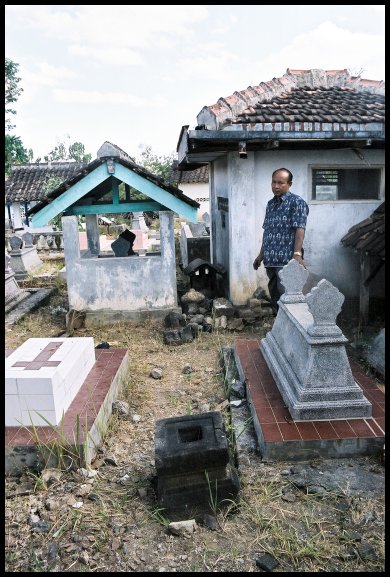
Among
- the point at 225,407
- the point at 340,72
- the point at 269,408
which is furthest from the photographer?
the point at 340,72

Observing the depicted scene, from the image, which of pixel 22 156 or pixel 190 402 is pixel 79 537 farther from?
pixel 22 156

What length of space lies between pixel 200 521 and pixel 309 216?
225 inches

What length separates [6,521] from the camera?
118 inches

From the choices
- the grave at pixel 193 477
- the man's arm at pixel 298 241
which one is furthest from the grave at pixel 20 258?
the grave at pixel 193 477

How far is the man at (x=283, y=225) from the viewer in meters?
5.19

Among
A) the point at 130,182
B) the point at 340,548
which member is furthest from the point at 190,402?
the point at 130,182

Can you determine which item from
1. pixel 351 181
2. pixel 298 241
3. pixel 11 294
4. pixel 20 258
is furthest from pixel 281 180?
pixel 20 258

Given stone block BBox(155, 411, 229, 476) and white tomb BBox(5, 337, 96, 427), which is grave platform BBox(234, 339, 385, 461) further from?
white tomb BBox(5, 337, 96, 427)

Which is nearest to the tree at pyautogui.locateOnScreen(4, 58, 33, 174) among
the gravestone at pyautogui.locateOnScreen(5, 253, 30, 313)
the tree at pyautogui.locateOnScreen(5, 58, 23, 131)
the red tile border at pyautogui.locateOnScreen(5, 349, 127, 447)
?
the tree at pyautogui.locateOnScreen(5, 58, 23, 131)

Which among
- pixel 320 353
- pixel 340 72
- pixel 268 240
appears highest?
pixel 340 72

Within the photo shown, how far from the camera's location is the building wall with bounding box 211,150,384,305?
24.0 feet

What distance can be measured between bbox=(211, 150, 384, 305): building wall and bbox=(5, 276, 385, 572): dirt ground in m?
4.20

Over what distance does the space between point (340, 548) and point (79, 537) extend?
1.69 metres

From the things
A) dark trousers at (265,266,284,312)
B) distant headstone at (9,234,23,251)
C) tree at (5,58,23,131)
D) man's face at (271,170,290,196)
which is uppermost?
tree at (5,58,23,131)
